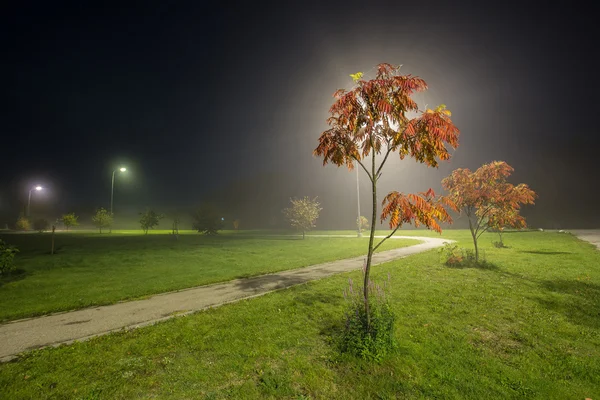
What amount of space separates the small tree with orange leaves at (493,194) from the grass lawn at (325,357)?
5350 mm

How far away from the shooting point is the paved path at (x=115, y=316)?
588cm

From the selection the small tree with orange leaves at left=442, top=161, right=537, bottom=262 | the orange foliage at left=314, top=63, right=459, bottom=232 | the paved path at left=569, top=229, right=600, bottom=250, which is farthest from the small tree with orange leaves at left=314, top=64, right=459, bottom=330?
the paved path at left=569, top=229, right=600, bottom=250

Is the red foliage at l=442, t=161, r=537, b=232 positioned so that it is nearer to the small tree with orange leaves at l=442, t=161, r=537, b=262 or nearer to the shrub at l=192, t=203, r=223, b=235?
the small tree with orange leaves at l=442, t=161, r=537, b=262

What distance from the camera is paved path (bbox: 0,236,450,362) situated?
588cm

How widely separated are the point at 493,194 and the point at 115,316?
1611cm

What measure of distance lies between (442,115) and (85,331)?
Answer: 9422 mm


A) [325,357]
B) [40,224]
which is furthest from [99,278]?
[40,224]

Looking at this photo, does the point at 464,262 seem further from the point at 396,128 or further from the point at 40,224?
the point at 40,224

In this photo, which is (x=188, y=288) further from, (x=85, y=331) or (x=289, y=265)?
(x=289, y=265)

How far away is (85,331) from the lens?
6320mm

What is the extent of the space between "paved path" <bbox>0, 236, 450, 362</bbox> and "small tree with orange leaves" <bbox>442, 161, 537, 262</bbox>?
944 cm

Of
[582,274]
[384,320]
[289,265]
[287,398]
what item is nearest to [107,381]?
Answer: [287,398]

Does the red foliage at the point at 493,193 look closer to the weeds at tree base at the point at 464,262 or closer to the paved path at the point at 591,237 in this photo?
the weeds at tree base at the point at 464,262

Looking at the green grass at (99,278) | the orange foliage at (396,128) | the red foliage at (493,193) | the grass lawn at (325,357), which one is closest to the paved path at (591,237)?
the red foliage at (493,193)
